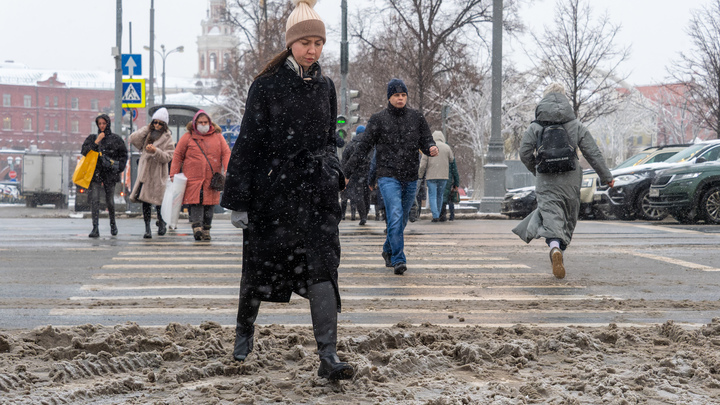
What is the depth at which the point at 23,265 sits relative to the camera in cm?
930

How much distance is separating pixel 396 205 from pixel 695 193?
386 inches

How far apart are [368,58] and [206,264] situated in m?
37.4

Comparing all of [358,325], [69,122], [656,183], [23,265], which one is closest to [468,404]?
[358,325]

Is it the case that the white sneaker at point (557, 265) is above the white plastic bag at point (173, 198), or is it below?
below

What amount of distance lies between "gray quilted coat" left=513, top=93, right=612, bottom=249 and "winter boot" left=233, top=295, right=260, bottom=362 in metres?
4.65

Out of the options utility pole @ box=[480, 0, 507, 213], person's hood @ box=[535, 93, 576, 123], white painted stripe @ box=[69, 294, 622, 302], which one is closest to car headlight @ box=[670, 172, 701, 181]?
utility pole @ box=[480, 0, 507, 213]

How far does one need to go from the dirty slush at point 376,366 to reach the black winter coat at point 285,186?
0.51 meters

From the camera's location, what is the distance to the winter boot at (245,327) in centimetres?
449

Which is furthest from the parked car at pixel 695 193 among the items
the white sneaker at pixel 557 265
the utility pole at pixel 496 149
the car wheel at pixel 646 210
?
the white sneaker at pixel 557 265

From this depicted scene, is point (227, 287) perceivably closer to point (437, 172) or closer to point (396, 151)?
point (396, 151)

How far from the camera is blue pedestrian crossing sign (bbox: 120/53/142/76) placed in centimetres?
2189

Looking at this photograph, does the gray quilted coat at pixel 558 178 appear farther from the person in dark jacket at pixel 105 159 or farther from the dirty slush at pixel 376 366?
the person in dark jacket at pixel 105 159

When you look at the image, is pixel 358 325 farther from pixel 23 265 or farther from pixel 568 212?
pixel 23 265

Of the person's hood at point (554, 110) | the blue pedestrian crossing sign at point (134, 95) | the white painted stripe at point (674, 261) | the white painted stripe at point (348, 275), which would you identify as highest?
the blue pedestrian crossing sign at point (134, 95)
